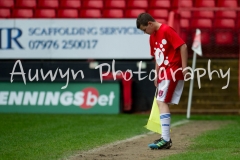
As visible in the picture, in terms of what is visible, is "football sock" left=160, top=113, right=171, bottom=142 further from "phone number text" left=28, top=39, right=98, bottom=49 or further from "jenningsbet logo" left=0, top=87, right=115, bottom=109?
"phone number text" left=28, top=39, right=98, bottom=49

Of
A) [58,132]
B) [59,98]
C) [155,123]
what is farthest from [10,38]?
[155,123]

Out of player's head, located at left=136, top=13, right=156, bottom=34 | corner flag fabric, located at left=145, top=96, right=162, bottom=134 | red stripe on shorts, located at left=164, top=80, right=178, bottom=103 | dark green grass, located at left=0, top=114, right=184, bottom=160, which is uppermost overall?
player's head, located at left=136, top=13, right=156, bottom=34

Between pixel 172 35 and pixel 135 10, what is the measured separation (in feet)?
33.9

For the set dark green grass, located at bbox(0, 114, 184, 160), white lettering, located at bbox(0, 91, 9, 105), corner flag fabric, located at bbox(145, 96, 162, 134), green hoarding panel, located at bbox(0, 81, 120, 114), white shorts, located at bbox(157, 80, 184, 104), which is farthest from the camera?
white lettering, located at bbox(0, 91, 9, 105)

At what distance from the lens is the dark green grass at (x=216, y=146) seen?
7.71 meters

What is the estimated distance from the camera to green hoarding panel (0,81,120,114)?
16.4 m

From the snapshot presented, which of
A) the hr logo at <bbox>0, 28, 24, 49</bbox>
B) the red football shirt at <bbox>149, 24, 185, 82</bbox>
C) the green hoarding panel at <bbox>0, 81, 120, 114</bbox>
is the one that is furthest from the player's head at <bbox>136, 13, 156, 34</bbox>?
the hr logo at <bbox>0, 28, 24, 49</bbox>

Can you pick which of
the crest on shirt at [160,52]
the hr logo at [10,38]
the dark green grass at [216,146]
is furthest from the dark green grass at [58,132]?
the hr logo at [10,38]

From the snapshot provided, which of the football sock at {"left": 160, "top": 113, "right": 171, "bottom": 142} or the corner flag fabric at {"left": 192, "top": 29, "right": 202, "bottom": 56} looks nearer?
the football sock at {"left": 160, "top": 113, "right": 171, "bottom": 142}

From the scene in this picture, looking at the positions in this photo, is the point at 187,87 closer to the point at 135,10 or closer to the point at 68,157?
the point at 135,10

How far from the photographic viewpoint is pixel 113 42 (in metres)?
16.9

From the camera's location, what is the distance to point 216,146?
355 inches

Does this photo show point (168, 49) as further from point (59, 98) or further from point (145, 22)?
point (59, 98)

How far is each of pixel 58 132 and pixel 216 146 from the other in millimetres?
3373
